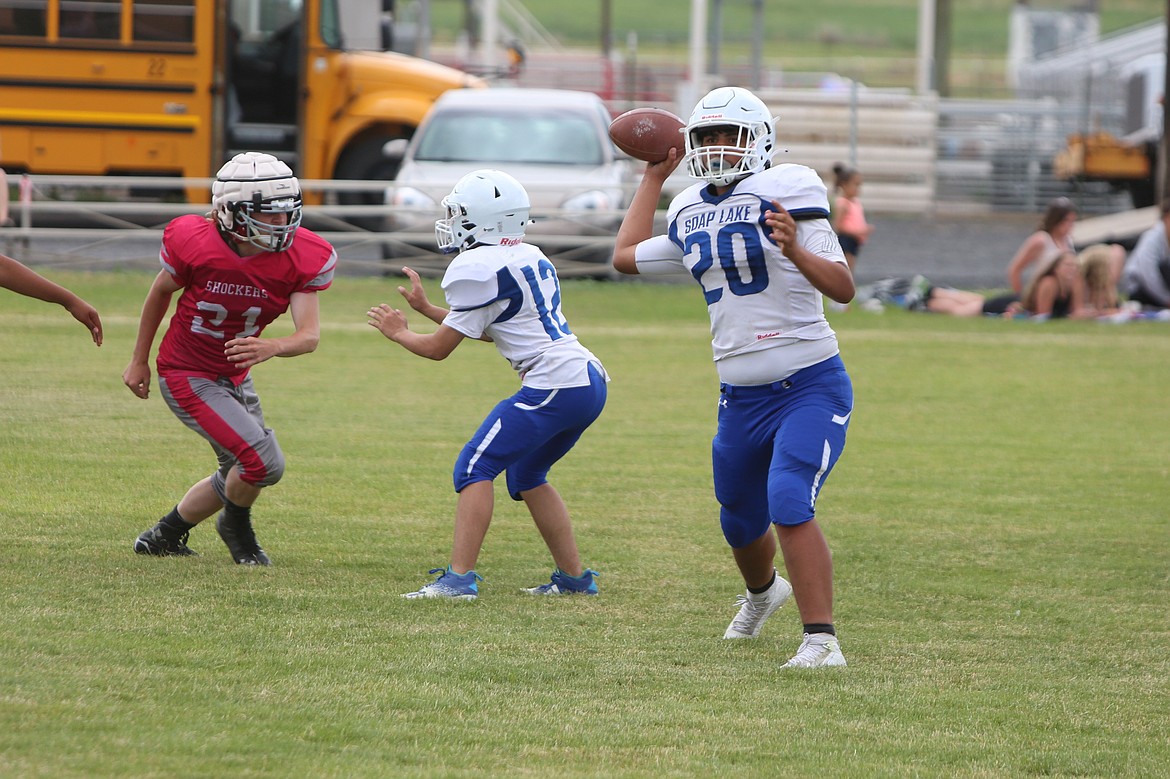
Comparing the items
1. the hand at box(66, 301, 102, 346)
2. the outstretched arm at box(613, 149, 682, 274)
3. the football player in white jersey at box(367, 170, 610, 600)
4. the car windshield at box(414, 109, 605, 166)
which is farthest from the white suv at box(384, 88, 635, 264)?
the outstretched arm at box(613, 149, 682, 274)

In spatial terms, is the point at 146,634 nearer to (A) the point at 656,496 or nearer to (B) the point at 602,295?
(A) the point at 656,496

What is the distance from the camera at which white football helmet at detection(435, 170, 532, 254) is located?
228 inches

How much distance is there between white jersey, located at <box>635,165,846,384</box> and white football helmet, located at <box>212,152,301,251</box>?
1576 mm

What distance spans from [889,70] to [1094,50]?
14642mm

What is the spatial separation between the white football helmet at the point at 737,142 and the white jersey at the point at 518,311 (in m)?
0.89

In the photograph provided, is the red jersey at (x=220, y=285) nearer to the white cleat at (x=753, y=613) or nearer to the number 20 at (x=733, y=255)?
the number 20 at (x=733, y=255)

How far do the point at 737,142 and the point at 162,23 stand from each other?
46.9 ft

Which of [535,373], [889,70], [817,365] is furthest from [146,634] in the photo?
[889,70]

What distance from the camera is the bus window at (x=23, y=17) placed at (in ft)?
58.0

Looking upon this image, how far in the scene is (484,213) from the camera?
5.80m

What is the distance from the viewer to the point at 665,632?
214 inches

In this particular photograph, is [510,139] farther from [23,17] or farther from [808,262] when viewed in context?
[808,262]

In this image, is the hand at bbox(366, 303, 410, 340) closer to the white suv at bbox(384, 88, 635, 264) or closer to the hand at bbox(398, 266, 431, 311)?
the hand at bbox(398, 266, 431, 311)

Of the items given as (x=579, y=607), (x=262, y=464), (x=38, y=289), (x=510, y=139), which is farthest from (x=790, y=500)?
(x=510, y=139)
